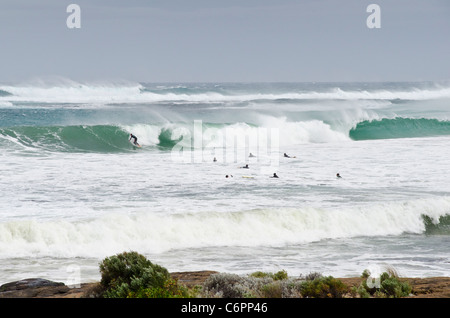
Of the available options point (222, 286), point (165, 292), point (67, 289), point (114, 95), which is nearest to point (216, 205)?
point (67, 289)

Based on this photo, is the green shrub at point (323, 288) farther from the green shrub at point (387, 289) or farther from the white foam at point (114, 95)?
the white foam at point (114, 95)

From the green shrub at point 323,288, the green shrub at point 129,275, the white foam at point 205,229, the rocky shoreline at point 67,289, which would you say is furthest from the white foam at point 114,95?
the green shrub at point 323,288

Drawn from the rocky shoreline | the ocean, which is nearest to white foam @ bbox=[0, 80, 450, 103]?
the ocean

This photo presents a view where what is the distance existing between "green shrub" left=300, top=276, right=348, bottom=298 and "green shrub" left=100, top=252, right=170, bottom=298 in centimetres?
211

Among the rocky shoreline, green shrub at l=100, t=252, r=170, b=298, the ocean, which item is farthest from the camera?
the ocean

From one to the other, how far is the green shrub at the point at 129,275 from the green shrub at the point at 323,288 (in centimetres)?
211

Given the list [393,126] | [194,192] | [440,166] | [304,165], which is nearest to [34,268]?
[194,192]

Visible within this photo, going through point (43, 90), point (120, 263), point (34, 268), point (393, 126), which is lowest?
point (34, 268)

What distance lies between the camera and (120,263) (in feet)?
29.2

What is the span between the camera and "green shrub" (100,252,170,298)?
839 centimetres

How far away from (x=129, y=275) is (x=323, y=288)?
9.69 feet

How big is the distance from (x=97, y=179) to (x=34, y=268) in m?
11.9

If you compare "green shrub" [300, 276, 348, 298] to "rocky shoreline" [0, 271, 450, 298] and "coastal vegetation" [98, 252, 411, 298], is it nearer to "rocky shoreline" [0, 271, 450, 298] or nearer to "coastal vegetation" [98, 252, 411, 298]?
"coastal vegetation" [98, 252, 411, 298]
